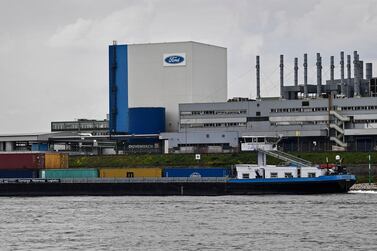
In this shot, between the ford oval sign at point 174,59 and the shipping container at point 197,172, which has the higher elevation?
the ford oval sign at point 174,59

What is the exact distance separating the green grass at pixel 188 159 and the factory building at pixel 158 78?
80.4 feet

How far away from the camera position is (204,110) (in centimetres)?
18088

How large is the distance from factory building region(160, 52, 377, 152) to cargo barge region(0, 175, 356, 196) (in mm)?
43839

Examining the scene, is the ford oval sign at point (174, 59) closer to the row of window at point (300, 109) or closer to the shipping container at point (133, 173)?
the row of window at point (300, 109)

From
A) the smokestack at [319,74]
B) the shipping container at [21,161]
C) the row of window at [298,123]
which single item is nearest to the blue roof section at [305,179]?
the shipping container at [21,161]

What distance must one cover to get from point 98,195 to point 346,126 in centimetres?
5672

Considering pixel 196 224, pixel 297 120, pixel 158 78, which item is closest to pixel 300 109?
pixel 297 120

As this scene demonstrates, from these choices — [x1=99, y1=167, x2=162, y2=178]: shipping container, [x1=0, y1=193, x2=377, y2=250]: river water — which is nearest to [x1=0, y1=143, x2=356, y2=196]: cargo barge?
[x1=99, y1=167, x2=162, y2=178]: shipping container

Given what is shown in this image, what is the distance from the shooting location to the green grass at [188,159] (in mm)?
145125

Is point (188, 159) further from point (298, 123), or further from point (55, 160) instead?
→ point (55, 160)

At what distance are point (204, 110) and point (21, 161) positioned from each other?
178 feet

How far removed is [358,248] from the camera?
64562 millimetres

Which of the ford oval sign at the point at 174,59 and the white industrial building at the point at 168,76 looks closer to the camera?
the white industrial building at the point at 168,76

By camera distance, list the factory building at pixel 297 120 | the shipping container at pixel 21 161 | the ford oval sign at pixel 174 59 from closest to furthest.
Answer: the shipping container at pixel 21 161
the factory building at pixel 297 120
the ford oval sign at pixel 174 59
